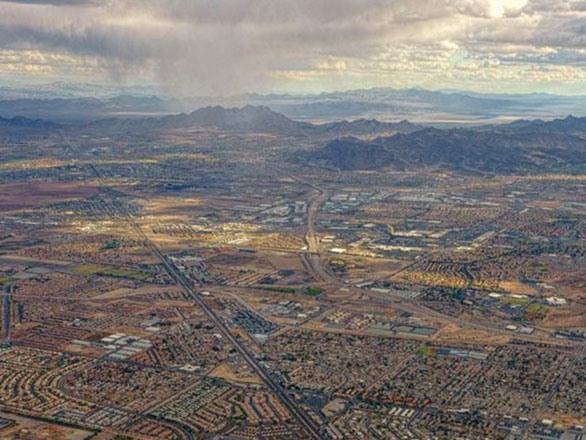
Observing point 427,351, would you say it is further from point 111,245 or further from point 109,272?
point 111,245

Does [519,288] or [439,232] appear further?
[439,232]

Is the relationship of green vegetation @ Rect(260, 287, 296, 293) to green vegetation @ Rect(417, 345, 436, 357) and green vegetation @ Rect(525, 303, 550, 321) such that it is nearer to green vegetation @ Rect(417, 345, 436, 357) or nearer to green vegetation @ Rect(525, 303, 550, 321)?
green vegetation @ Rect(417, 345, 436, 357)

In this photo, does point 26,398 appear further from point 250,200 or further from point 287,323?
point 250,200

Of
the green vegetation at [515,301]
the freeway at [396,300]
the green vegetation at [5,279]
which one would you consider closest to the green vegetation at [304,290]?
the freeway at [396,300]

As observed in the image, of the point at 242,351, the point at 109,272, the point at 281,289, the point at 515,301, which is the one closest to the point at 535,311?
the point at 515,301

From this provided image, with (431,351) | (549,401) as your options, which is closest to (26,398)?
(431,351)

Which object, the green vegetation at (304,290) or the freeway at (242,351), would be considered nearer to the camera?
A: the freeway at (242,351)

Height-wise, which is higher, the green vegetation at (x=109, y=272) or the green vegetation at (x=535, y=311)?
the green vegetation at (x=109, y=272)

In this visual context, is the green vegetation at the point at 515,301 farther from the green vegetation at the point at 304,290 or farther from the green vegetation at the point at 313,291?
the green vegetation at the point at 304,290
